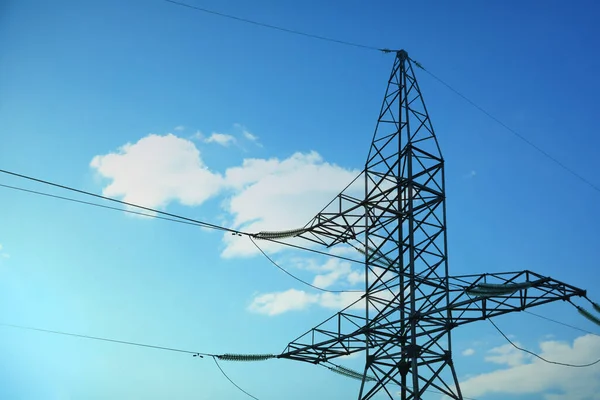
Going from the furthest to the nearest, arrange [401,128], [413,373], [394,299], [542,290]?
[401,128] → [394,299] → [413,373] → [542,290]

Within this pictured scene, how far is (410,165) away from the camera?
30516mm

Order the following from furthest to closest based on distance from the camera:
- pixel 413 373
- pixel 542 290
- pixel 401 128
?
pixel 401 128, pixel 413 373, pixel 542 290

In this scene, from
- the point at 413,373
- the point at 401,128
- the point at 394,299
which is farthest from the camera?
the point at 401,128

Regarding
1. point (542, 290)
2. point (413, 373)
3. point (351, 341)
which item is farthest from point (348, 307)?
point (542, 290)

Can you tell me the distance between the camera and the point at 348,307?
30.0m

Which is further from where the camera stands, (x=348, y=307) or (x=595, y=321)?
(x=348, y=307)

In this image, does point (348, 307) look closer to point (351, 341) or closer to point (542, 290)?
point (351, 341)

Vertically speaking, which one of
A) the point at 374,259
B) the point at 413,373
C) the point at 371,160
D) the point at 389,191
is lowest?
the point at 413,373

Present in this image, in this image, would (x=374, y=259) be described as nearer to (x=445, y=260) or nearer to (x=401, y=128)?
(x=445, y=260)

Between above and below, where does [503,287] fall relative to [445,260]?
below

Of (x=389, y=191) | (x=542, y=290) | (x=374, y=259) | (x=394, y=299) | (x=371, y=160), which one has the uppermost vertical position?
(x=371, y=160)

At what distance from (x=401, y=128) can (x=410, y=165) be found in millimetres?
2653

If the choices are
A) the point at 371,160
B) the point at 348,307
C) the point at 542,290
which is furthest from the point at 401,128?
the point at 542,290

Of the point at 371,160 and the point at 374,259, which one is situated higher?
the point at 371,160
